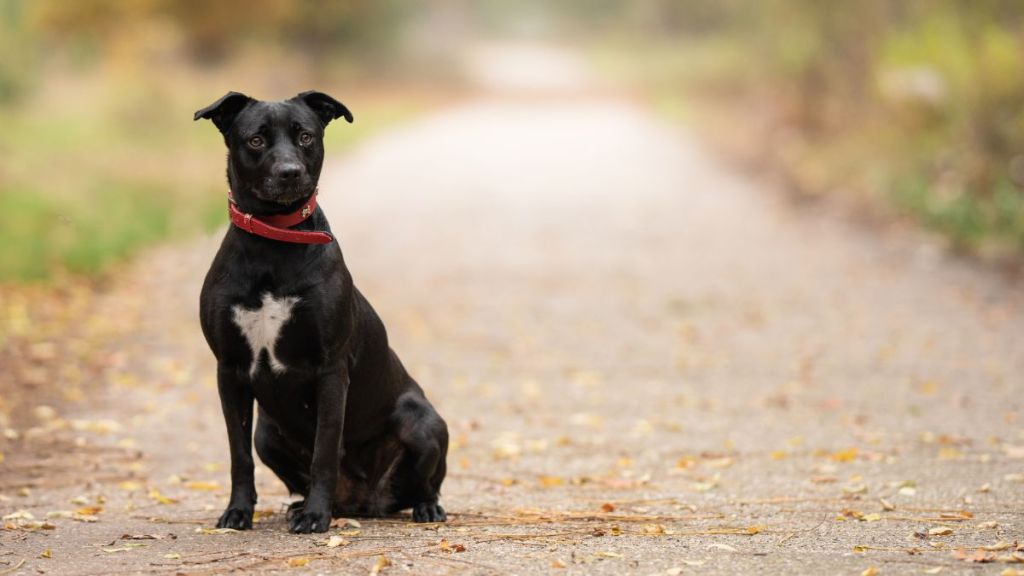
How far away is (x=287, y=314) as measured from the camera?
4.80 m

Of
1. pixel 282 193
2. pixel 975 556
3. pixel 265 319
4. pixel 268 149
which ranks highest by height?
pixel 268 149

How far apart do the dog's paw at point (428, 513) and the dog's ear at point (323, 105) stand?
5.45 feet

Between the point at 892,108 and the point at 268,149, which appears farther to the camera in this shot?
the point at 892,108

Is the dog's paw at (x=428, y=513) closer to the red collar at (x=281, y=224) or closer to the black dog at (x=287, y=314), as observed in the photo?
the black dog at (x=287, y=314)

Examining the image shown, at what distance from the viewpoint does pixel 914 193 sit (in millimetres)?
16266

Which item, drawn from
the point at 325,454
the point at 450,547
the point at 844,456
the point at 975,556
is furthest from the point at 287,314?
the point at 844,456

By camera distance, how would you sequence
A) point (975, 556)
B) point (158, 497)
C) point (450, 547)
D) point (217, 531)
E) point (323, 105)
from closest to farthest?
point (975, 556)
point (450, 547)
point (217, 531)
point (323, 105)
point (158, 497)

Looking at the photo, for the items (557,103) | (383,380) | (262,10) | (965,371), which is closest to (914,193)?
(965,371)

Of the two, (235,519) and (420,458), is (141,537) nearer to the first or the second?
(235,519)

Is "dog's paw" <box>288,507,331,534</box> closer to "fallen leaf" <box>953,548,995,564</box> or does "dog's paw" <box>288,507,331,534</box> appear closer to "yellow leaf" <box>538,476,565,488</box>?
"yellow leaf" <box>538,476,565,488</box>

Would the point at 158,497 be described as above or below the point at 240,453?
below

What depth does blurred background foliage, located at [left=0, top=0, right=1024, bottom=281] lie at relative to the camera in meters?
14.8

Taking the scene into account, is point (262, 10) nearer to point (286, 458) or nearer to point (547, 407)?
point (547, 407)

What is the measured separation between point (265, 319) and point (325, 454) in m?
0.60
